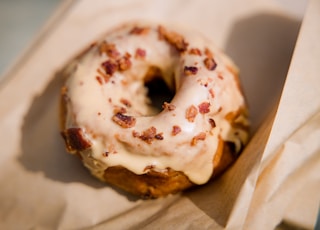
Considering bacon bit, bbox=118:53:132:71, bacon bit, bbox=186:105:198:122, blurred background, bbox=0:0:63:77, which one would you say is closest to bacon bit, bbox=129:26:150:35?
bacon bit, bbox=118:53:132:71

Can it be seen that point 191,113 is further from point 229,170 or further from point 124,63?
point 124,63

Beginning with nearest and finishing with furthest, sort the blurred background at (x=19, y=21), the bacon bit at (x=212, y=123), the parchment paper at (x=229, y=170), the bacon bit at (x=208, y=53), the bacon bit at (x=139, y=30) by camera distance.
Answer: the parchment paper at (x=229, y=170)
the bacon bit at (x=212, y=123)
the bacon bit at (x=208, y=53)
the bacon bit at (x=139, y=30)
the blurred background at (x=19, y=21)

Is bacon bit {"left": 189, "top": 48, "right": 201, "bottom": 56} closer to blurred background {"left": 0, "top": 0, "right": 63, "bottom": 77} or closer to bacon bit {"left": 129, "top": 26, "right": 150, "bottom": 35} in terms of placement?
bacon bit {"left": 129, "top": 26, "right": 150, "bottom": 35}

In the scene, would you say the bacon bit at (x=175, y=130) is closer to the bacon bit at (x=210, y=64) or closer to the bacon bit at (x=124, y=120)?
the bacon bit at (x=124, y=120)

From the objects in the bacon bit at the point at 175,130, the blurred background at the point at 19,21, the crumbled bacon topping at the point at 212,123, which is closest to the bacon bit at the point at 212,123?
the crumbled bacon topping at the point at 212,123

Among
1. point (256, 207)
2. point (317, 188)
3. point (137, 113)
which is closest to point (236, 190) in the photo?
point (256, 207)

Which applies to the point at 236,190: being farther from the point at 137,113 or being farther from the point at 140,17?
the point at 140,17
